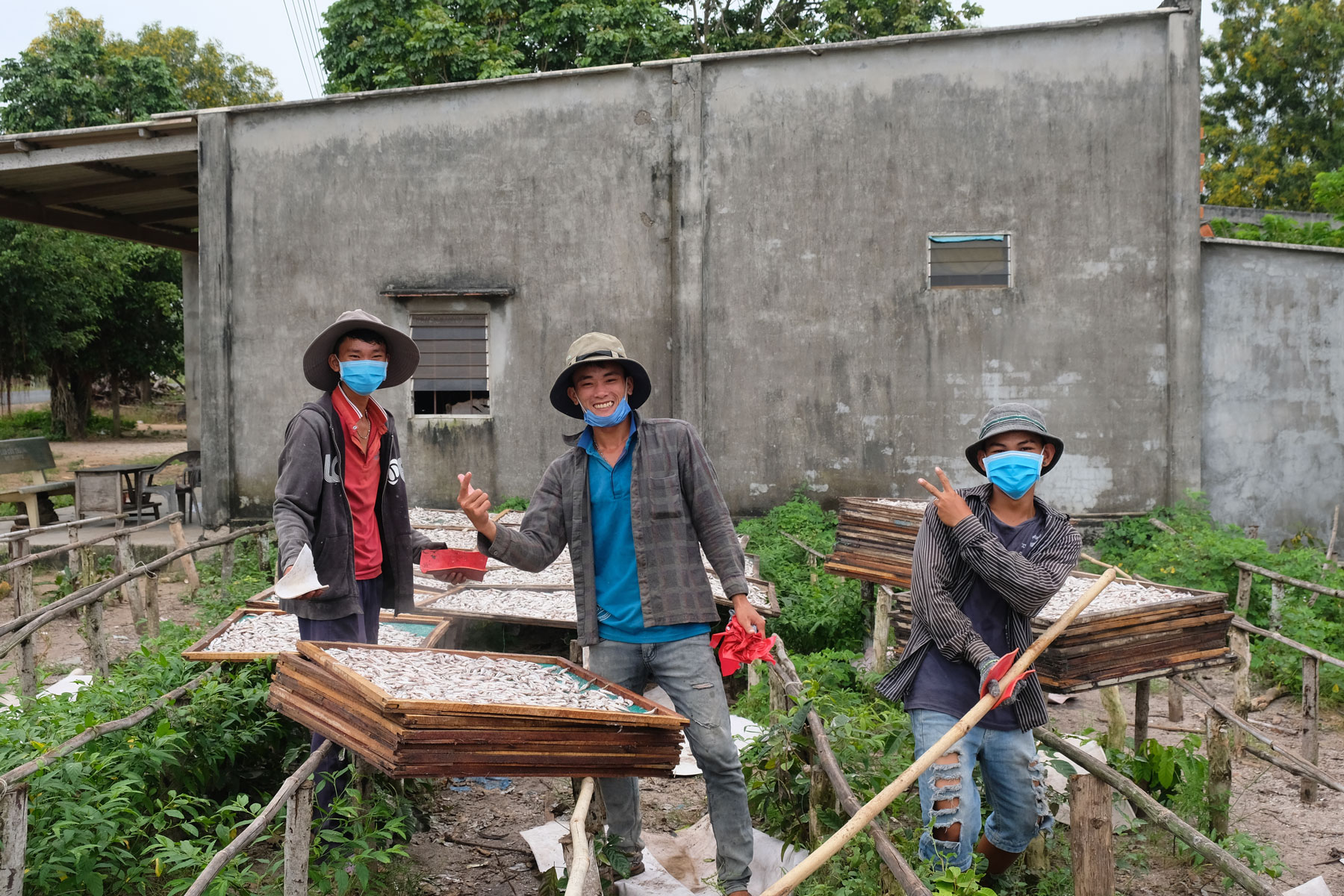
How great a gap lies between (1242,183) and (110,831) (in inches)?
1240

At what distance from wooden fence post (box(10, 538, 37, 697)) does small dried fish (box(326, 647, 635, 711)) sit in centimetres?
289

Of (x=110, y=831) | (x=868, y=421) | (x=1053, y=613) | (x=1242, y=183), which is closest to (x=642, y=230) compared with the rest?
(x=868, y=421)

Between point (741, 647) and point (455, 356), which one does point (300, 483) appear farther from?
point (455, 356)

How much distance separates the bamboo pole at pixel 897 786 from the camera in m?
2.66

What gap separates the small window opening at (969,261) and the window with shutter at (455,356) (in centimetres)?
484

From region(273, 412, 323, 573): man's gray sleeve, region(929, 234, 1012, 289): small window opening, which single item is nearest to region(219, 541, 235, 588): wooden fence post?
region(273, 412, 323, 573): man's gray sleeve

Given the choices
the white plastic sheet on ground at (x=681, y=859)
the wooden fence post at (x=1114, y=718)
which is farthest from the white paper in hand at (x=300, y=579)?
the wooden fence post at (x=1114, y=718)

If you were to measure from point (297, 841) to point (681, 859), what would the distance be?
1630 millimetres

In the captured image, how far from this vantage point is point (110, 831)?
3.53 m

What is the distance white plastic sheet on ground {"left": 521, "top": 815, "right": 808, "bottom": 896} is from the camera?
3.75 metres

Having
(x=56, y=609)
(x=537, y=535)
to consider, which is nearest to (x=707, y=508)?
(x=537, y=535)

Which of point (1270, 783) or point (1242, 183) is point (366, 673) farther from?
point (1242, 183)

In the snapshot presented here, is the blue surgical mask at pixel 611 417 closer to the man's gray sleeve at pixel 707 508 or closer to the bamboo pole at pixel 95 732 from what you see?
the man's gray sleeve at pixel 707 508

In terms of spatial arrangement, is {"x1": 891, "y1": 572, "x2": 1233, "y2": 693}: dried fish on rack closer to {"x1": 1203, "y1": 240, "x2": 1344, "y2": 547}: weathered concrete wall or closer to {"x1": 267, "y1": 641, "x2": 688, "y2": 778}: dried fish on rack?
{"x1": 267, "y1": 641, "x2": 688, "y2": 778}: dried fish on rack
